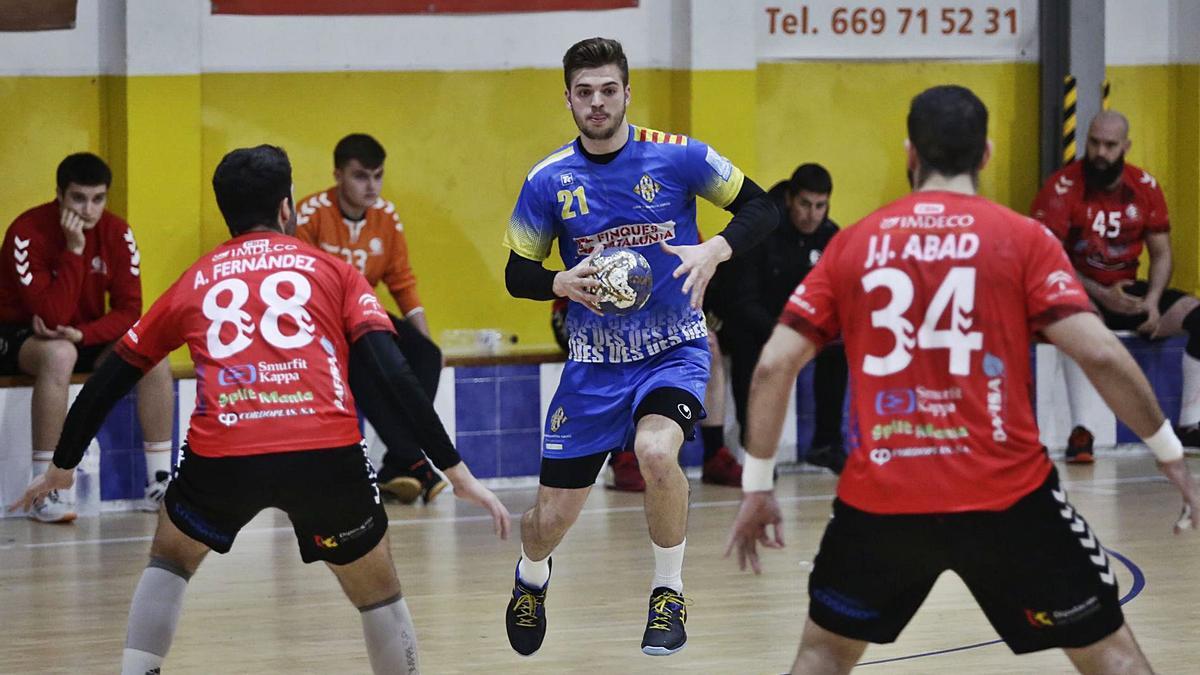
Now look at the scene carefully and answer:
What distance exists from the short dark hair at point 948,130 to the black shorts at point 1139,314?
7.96 m

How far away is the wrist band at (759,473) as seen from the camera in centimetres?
375

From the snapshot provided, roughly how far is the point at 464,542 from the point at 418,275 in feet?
10.3

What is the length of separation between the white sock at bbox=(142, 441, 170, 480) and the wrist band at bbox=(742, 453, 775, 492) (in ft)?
20.6

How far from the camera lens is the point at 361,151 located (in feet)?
32.1

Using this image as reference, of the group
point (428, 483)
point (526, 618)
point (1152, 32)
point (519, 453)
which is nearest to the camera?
point (526, 618)

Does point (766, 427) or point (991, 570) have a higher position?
point (766, 427)

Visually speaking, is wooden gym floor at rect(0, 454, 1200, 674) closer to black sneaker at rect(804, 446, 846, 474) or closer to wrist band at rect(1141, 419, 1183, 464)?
black sneaker at rect(804, 446, 846, 474)

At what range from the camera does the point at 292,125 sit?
36.3 ft

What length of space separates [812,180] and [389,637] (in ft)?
21.0

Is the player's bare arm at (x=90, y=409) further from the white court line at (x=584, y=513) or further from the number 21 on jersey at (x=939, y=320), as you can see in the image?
the white court line at (x=584, y=513)

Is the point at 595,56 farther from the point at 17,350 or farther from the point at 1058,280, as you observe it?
the point at 17,350

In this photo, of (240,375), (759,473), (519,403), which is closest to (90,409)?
(240,375)

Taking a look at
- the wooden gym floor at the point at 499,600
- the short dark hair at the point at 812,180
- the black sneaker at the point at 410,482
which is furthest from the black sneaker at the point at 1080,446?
the black sneaker at the point at 410,482

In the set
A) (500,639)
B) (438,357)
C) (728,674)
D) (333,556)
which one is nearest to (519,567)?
(500,639)
